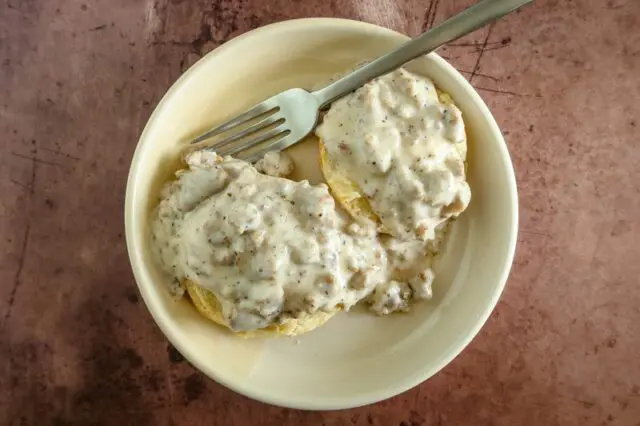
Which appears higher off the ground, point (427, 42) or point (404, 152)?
point (427, 42)

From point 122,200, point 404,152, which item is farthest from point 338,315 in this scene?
point 122,200

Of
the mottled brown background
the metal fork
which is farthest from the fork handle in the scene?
the mottled brown background

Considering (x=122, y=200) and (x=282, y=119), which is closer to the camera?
(x=282, y=119)

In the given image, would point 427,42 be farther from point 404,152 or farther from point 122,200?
point 122,200

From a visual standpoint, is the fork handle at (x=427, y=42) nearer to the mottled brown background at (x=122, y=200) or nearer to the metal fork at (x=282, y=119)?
the metal fork at (x=282, y=119)

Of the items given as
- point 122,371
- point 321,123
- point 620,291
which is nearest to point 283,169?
point 321,123

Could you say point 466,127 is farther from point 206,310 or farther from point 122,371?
point 122,371
